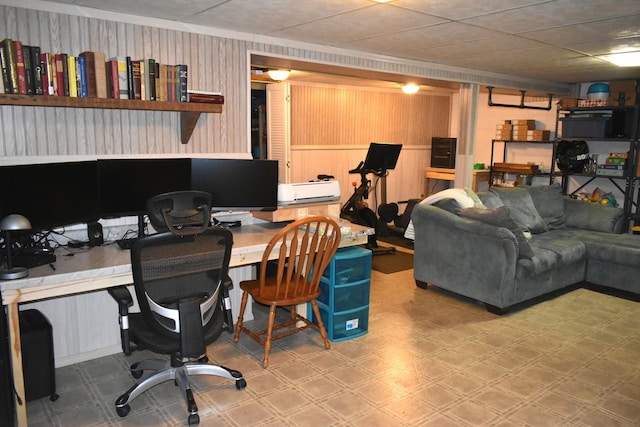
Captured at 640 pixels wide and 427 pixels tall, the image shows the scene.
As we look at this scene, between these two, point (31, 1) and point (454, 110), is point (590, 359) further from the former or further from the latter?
point (454, 110)

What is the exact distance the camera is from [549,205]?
522cm

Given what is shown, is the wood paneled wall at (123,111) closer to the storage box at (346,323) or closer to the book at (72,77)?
the book at (72,77)

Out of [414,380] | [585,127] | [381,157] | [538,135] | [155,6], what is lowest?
[414,380]

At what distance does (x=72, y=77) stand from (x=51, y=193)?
670 mm

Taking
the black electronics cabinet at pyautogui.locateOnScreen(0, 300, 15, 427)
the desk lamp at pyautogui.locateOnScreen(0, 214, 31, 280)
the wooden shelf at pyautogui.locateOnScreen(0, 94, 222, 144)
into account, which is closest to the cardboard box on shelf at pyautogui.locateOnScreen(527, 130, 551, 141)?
the wooden shelf at pyautogui.locateOnScreen(0, 94, 222, 144)

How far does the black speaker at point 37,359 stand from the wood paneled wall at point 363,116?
4551mm

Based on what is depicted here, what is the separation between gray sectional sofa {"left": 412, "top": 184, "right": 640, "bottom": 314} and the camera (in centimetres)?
385

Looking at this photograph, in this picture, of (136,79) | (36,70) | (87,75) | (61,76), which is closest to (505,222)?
(136,79)

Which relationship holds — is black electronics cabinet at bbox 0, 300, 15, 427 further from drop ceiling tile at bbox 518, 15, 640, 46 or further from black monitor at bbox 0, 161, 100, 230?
drop ceiling tile at bbox 518, 15, 640, 46

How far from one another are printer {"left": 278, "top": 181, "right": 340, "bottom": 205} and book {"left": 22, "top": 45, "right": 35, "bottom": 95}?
63.8 inches

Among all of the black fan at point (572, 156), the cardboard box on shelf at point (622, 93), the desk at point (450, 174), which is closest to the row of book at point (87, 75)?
the desk at point (450, 174)

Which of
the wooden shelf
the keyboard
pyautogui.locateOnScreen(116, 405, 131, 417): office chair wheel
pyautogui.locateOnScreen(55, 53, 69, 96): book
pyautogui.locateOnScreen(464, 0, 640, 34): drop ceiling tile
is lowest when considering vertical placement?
pyautogui.locateOnScreen(116, 405, 131, 417): office chair wheel

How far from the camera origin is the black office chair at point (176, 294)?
2229 millimetres

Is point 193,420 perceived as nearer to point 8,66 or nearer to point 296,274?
point 296,274
